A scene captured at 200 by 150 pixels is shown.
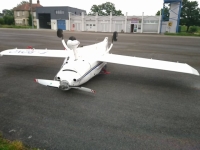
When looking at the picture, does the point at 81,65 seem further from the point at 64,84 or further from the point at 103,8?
the point at 103,8

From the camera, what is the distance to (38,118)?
6324 millimetres

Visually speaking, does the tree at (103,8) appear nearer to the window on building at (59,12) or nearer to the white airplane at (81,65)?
the window on building at (59,12)

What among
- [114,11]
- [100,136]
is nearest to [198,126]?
[100,136]

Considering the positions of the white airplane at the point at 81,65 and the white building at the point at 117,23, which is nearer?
the white airplane at the point at 81,65

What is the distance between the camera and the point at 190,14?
79562 mm

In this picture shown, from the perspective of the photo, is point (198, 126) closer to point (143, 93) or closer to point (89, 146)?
point (143, 93)

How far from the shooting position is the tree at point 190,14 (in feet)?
257

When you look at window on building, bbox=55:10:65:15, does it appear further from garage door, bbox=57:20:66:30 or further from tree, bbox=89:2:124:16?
tree, bbox=89:2:124:16

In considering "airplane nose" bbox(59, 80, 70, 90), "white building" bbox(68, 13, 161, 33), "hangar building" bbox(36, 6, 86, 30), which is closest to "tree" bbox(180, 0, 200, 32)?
"white building" bbox(68, 13, 161, 33)

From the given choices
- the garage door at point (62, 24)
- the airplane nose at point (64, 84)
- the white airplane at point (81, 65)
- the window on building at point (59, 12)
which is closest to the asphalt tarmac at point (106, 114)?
the airplane nose at point (64, 84)

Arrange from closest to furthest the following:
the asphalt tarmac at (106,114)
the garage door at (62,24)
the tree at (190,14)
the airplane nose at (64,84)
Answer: the asphalt tarmac at (106,114), the airplane nose at (64,84), the garage door at (62,24), the tree at (190,14)

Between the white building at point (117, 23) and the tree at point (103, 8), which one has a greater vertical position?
the tree at point (103, 8)

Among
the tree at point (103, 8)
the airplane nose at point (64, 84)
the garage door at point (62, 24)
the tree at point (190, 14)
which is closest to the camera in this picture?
the airplane nose at point (64, 84)

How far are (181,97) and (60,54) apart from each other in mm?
8045
